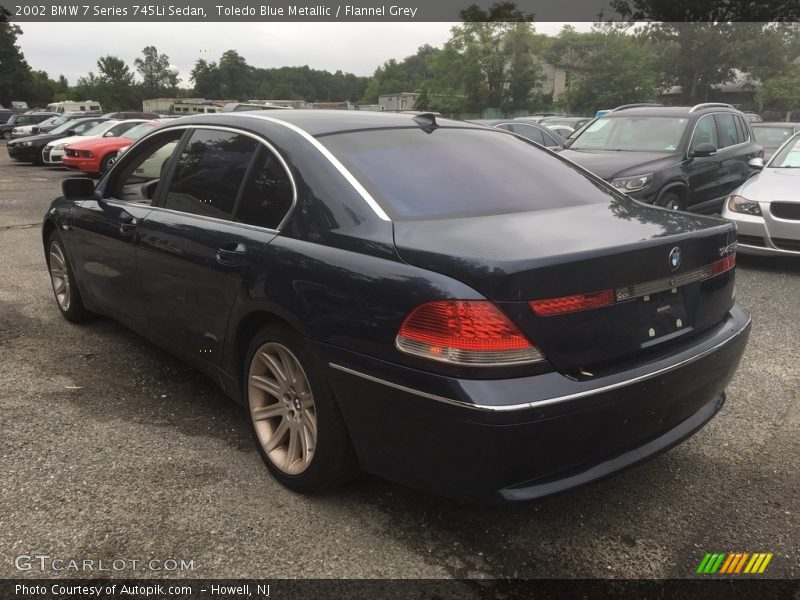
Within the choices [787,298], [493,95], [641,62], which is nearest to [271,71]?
[493,95]

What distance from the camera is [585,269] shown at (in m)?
2.17

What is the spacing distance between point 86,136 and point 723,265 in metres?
19.8

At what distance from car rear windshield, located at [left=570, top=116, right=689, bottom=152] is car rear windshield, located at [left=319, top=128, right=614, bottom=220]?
5524 millimetres

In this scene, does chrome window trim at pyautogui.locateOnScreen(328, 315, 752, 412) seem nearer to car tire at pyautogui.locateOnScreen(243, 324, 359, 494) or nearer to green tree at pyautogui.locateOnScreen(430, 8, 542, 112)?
car tire at pyautogui.locateOnScreen(243, 324, 359, 494)

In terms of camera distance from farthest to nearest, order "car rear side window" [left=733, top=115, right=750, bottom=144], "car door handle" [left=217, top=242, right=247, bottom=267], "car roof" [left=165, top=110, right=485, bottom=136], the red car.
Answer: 1. the red car
2. "car rear side window" [left=733, top=115, right=750, bottom=144]
3. "car roof" [left=165, top=110, right=485, bottom=136]
4. "car door handle" [left=217, top=242, right=247, bottom=267]

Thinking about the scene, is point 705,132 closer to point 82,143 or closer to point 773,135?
point 773,135

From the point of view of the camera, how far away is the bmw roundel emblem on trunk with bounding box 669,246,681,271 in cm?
241

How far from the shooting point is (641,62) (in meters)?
54.3

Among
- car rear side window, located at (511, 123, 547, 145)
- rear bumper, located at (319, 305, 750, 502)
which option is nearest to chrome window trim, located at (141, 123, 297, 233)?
rear bumper, located at (319, 305, 750, 502)

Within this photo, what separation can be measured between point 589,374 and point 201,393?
2445 millimetres

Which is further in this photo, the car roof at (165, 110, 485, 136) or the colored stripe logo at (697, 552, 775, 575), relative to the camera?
the car roof at (165, 110, 485, 136)

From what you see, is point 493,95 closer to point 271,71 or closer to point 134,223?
point 271,71

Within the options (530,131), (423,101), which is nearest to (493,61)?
(423,101)

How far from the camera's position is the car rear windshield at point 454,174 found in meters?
2.63
